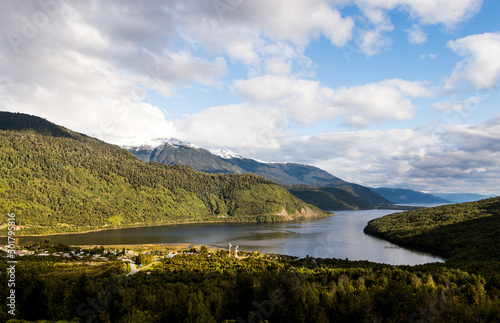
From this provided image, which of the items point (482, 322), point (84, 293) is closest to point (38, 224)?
point (84, 293)

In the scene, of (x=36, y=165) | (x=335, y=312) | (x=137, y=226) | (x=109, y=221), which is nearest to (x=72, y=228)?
(x=109, y=221)

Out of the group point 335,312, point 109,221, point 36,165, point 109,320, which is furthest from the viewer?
point 36,165

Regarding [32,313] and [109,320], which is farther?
[32,313]

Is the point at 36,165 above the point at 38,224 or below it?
above

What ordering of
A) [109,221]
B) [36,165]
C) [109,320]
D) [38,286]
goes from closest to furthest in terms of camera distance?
1. [109,320]
2. [38,286]
3. [109,221]
4. [36,165]

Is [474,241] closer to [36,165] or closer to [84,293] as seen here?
[84,293]

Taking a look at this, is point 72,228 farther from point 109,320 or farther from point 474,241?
point 474,241

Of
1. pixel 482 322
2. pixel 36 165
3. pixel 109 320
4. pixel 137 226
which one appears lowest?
pixel 137 226
